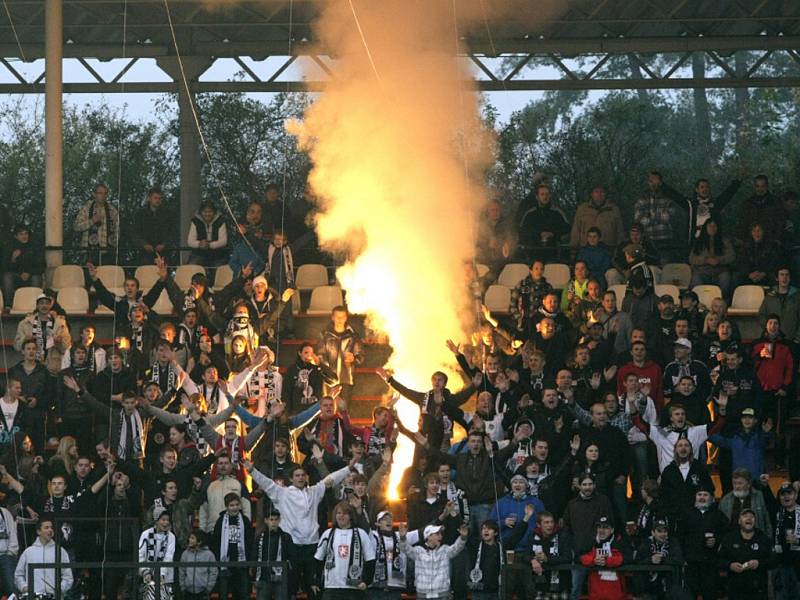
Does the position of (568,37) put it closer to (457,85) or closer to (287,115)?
(457,85)

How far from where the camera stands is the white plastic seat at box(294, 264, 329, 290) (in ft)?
79.2

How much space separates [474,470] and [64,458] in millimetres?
3986

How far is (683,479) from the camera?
17.2m

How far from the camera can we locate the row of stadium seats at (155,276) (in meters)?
24.0

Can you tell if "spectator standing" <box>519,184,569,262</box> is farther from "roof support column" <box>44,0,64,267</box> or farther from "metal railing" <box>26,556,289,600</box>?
"metal railing" <box>26,556,289,600</box>

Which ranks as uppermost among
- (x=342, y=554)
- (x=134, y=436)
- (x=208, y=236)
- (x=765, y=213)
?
(x=208, y=236)

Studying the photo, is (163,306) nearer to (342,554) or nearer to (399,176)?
(399,176)

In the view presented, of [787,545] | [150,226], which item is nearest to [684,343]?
[787,545]

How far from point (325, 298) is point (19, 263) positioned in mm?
4060

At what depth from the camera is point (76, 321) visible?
23.5 meters

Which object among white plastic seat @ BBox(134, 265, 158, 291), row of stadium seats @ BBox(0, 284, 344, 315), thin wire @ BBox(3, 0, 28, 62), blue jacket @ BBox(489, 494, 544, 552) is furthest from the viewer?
thin wire @ BBox(3, 0, 28, 62)

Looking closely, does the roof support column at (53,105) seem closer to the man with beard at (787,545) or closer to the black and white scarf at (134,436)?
the black and white scarf at (134,436)

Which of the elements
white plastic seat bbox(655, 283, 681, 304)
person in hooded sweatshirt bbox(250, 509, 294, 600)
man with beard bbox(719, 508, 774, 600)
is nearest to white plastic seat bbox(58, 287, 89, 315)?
white plastic seat bbox(655, 283, 681, 304)

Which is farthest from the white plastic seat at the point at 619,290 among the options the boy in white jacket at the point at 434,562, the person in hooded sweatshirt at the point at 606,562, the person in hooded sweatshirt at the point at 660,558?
the boy in white jacket at the point at 434,562
